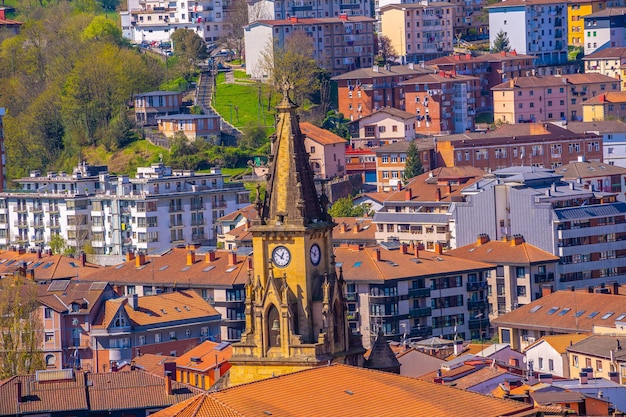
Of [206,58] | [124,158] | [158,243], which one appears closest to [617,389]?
[158,243]

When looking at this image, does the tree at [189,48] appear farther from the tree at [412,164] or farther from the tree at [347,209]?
the tree at [347,209]

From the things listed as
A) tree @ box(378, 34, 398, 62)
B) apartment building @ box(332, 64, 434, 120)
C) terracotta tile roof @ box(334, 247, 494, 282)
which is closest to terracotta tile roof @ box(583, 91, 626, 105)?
apartment building @ box(332, 64, 434, 120)

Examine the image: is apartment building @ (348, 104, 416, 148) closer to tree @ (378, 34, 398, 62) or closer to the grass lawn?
the grass lawn

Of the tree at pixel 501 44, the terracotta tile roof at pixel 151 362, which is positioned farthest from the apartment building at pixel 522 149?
the terracotta tile roof at pixel 151 362

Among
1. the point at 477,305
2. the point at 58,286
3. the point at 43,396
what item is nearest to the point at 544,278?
the point at 477,305

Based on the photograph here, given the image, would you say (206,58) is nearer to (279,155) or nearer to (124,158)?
(124,158)

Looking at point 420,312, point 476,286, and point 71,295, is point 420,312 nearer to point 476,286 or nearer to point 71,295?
point 476,286
